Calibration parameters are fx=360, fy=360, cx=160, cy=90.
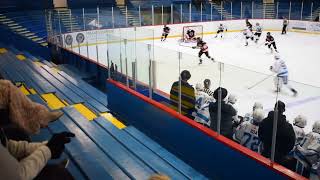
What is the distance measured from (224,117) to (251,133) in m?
0.38

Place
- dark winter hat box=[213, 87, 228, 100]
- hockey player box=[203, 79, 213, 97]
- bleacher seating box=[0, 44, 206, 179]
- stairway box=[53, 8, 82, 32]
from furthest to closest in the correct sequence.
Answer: stairway box=[53, 8, 82, 32] < hockey player box=[203, 79, 213, 97] < dark winter hat box=[213, 87, 228, 100] < bleacher seating box=[0, 44, 206, 179]

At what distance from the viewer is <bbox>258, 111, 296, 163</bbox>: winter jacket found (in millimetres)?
3387

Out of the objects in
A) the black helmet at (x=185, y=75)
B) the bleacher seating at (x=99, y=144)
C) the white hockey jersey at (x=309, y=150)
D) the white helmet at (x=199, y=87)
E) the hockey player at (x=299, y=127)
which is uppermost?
the black helmet at (x=185, y=75)

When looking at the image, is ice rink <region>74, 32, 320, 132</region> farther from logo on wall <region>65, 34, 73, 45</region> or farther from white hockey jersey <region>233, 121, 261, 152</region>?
logo on wall <region>65, 34, 73, 45</region>

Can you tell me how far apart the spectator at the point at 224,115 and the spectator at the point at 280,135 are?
1.87ft

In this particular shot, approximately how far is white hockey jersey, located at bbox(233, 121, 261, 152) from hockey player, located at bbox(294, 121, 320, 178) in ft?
1.49

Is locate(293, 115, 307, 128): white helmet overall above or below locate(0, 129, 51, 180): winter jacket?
below

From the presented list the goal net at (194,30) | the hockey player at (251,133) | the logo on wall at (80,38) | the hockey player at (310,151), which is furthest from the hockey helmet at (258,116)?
the goal net at (194,30)

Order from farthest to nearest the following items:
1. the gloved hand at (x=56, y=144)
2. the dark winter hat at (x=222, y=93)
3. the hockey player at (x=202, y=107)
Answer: the hockey player at (x=202, y=107) → the dark winter hat at (x=222, y=93) → the gloved hand at (x=56, y=144)

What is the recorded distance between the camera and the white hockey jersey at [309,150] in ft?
10.7

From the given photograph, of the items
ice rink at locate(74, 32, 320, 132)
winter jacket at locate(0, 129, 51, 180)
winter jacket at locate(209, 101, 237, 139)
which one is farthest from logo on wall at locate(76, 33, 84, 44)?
winter jacket at locate(0, 129, 51, 180)

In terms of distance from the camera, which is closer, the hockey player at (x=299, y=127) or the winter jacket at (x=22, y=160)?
the winter jacket at (x=22, y=160)

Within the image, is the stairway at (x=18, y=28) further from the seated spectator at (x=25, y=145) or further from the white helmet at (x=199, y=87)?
the seated spectator at (x=25, y=145)

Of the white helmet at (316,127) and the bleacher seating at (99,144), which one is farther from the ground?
the white helmet at (316,127)
